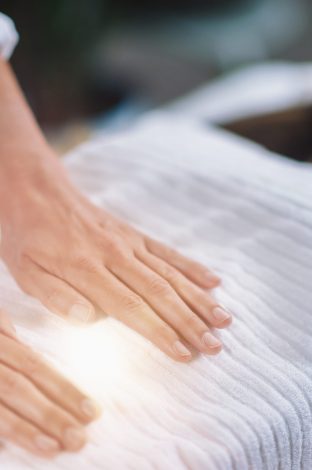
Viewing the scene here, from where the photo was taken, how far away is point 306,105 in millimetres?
1199

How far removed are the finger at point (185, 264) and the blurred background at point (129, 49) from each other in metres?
1.30

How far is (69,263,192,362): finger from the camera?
637mm

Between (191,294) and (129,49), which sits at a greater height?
(191,294)

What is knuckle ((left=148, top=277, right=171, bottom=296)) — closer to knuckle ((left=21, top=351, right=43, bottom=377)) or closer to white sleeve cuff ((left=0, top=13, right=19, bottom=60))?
knuckle ((left=21, top=351, right=43, bottom=377))

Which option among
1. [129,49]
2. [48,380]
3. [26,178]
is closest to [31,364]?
[48,380]

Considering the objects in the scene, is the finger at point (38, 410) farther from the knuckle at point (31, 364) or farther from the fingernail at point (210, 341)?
the fingernail at point (210, 341)

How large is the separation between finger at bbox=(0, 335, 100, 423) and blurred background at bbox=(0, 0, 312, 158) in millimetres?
1445

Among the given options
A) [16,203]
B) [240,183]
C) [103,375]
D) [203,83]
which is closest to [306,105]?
[240,183]

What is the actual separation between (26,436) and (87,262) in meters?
0.23

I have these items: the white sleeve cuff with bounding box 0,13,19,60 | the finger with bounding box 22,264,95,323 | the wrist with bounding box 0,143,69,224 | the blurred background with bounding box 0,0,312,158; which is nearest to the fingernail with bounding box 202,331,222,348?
the finger with bounding box 22,264,95,323

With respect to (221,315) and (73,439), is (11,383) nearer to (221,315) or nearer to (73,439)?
(73,439)

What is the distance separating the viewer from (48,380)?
23.2 inches

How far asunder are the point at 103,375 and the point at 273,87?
1.02m

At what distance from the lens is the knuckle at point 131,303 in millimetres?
673
